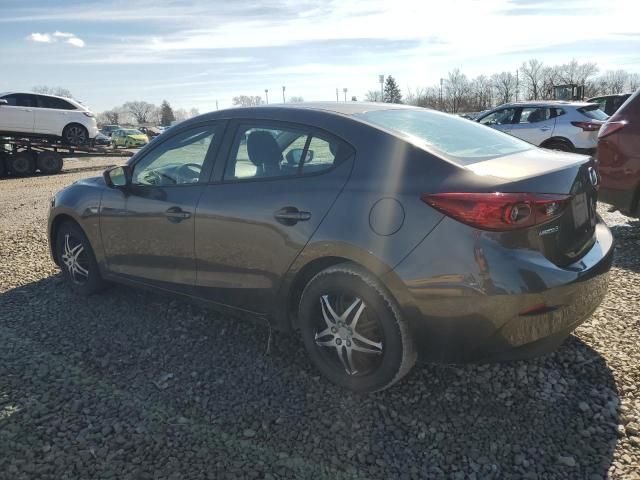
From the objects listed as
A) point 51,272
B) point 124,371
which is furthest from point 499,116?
point 124,371

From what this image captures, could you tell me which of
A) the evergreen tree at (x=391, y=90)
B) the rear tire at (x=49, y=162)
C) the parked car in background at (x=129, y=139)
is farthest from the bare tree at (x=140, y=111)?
the rear tire at (x=49, y=162)

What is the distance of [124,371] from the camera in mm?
3219

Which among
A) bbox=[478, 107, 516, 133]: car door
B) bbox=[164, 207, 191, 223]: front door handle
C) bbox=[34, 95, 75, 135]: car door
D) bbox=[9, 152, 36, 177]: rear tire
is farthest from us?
bbox=[9, 152, 36, 177]: rear tire

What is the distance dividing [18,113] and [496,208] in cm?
1737

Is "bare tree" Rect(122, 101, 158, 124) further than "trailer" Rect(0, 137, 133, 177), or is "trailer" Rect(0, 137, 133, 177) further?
"bare tree" Rect(122, 101, 158, 124)

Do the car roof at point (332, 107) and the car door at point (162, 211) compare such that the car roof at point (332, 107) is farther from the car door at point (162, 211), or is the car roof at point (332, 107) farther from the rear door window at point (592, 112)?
the rear door window at point (592, 112)

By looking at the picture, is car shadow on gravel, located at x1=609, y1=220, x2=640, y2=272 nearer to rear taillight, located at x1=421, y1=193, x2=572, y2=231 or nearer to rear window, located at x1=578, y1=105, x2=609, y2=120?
rear taillight, located at x1=421, y1=193, x2=572, y2=231

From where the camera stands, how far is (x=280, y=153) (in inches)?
124

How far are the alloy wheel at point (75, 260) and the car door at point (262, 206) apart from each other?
1543 millimetres

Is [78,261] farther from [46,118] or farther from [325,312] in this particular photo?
[46,118]

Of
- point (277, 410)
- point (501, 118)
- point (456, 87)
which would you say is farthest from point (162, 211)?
point (456, 87)

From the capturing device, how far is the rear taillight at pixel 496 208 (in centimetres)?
238

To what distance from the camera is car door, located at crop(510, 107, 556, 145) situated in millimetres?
11330

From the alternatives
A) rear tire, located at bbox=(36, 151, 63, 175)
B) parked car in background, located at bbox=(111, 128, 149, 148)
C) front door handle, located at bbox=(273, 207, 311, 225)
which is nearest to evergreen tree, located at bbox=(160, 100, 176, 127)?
parked car in background, located at bbox=(111, 128, 149, 148)
